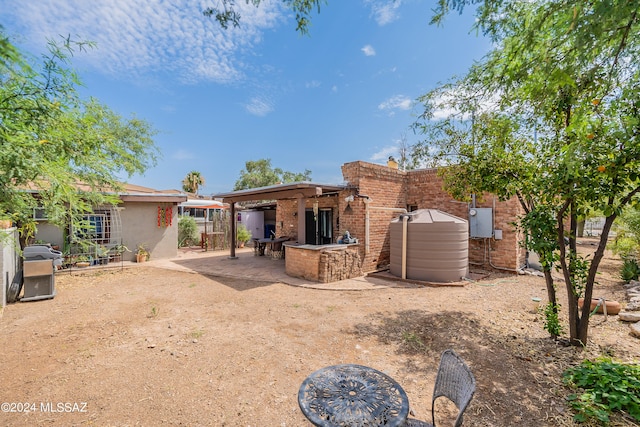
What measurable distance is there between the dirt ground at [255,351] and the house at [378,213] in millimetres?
2000

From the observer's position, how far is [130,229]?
36.1ft

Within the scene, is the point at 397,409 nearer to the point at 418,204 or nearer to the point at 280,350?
the point at 280,350

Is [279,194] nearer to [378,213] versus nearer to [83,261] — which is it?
[378,213]

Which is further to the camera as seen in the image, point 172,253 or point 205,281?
point 172,253

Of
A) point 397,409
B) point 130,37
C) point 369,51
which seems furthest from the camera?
point 369,51

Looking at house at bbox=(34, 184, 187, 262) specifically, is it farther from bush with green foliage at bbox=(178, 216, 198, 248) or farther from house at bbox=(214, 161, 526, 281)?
house at bbox=(214, 161, 526, 281)

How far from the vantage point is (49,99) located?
98.7 inches

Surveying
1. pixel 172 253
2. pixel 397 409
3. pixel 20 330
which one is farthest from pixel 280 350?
pixel 172 253

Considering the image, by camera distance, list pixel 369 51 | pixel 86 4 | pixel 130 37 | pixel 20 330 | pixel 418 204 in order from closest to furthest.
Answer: pixel 86 4 < pixel 20 330 < pixel 130 37 < pixel 369 51 < pixel 418 204

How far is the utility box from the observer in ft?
28.2

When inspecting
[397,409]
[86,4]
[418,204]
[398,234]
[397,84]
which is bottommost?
[397,409]

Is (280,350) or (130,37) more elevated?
(130,37)

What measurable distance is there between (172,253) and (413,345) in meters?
11.9

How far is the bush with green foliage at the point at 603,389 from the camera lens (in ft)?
7.55
